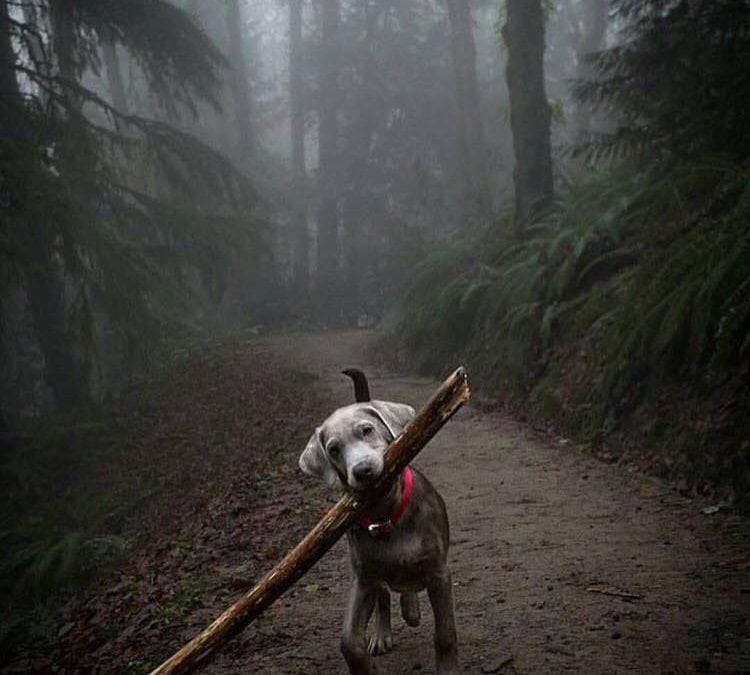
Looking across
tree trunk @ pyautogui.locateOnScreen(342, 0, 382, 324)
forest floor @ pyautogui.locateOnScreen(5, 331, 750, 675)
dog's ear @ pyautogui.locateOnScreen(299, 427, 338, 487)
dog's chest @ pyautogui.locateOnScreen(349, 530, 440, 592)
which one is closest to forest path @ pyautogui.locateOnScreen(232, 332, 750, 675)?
forest floor @ pyautogui.locateOnScreen(5, 331, 750, 675)

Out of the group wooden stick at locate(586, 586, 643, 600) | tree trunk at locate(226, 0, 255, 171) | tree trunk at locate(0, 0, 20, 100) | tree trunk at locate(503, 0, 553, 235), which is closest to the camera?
wooden stick at locate(586, 586, 643, 600)

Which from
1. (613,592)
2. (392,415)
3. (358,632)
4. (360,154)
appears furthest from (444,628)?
(360,154)

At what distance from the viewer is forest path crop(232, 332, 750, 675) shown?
3416 millimetres

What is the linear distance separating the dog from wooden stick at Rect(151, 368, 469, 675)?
8cm

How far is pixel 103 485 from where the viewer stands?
11.1m

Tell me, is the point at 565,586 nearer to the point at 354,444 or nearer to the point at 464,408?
the point at 354,444

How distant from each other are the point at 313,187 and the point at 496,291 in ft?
72.0

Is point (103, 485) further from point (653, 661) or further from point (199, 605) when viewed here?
point (653, 661)

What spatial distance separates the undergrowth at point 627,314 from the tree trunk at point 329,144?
16.4 meters

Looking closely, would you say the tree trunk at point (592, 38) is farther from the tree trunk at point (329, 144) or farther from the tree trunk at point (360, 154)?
the tree trunk at point (329, 144)

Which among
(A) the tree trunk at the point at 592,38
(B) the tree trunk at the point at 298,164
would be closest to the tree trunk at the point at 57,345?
(B) the tree trunk at the point at 298,164

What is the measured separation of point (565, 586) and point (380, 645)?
1287 mm

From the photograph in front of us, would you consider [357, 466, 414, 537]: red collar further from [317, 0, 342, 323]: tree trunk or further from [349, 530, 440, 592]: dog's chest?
[317, 0, 342, 323]: tree trunk

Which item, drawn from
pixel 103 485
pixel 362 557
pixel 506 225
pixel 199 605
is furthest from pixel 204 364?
pixel 362 557
